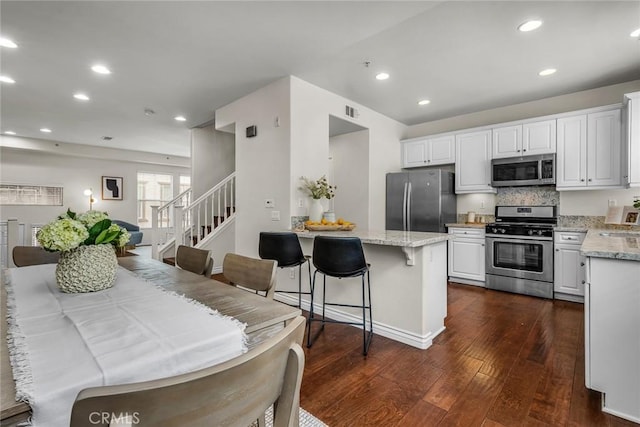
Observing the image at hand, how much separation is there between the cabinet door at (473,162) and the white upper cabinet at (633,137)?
1.46 meters

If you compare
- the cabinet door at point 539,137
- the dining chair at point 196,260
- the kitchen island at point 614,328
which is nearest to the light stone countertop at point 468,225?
the cabinet door at point 539,137

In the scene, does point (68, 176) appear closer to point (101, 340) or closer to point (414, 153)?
point (414, 153)

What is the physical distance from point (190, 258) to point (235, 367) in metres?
1.66

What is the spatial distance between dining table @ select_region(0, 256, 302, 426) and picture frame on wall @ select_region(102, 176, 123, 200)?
8.11 metres

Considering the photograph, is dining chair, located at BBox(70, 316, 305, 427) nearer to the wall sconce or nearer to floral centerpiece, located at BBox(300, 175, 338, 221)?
floral centerpiece, located at BBox(300, 175, 338, 221)

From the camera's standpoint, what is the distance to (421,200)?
4.64 m

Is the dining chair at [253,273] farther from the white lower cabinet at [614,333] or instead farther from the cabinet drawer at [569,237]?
the cabinet drawer at [569,237]

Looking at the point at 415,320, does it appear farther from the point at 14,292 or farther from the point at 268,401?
the point at 14,292

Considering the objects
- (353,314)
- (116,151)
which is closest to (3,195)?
(116,151)

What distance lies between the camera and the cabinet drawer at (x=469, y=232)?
14.0 feet

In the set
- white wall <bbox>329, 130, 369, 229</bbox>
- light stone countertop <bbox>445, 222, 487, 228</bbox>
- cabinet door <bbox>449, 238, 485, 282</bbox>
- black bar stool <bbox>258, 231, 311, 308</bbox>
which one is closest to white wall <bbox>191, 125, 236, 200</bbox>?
white wall <bbox>329, 130, 369, 229</bbox>

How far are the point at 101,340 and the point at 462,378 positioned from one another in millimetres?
2131

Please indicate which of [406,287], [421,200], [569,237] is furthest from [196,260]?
[569,237]

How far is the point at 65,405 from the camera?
2.04 feet
